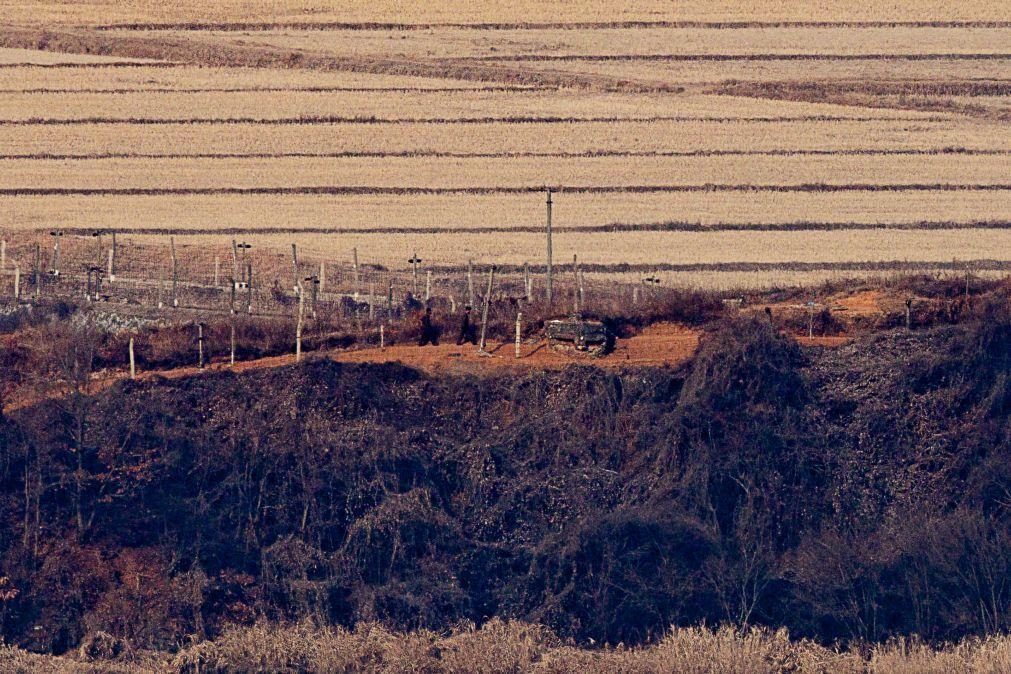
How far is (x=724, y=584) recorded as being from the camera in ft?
92.1

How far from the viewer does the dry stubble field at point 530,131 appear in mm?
46625

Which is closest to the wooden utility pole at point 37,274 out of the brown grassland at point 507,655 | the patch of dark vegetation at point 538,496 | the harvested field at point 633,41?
the patch of dark vegetation at point 538,496

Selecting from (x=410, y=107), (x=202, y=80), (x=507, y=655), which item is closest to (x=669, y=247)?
(x=410, y=107)

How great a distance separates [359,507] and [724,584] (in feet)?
17.6

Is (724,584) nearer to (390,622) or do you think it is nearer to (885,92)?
(390,622)

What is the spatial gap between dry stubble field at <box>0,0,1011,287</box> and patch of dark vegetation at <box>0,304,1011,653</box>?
1188 centimetres

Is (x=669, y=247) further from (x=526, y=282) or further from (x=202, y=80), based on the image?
(x=202, y=80)

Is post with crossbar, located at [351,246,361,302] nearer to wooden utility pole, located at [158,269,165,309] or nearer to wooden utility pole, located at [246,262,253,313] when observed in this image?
wooden utility pole, located at [246,262,253,313]

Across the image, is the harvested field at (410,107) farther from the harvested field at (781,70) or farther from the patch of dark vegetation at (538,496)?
the patch of dark vegetation at (538,496)

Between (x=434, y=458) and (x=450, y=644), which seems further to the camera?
(x=434, y=458)

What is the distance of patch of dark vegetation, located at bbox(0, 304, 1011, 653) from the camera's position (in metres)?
27.9

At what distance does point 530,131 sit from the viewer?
183 ft

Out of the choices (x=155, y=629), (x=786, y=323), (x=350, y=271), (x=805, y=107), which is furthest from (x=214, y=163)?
(x=155, y=629)

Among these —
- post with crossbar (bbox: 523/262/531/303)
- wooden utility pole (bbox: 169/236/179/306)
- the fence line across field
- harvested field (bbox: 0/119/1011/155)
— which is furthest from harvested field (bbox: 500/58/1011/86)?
wooden utility pole (bbox: 169/236/179/306)
